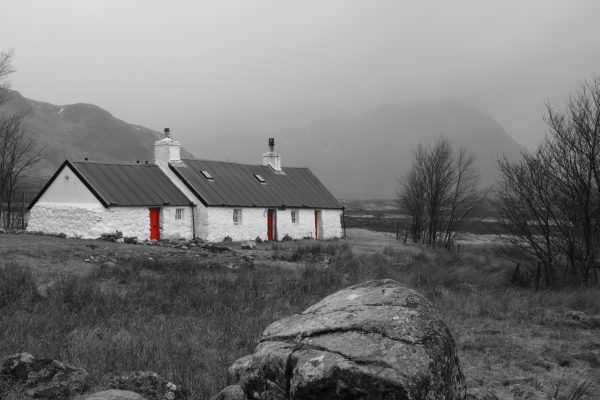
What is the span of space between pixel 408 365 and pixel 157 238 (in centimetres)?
2745

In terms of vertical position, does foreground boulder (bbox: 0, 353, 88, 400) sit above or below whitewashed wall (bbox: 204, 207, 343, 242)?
below

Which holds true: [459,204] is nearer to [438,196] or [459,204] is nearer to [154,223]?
[438,196]

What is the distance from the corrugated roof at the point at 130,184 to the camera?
28.8 meters

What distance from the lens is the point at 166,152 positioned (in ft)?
112

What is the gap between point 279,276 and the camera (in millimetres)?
17141

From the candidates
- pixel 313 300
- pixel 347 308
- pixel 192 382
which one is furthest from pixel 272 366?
pixel 313 300

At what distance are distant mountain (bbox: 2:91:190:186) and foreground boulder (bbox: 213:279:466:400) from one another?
6112 inches

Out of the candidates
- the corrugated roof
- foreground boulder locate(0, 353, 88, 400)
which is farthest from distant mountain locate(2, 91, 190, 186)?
foreground boulder locate(0, 353, 88, 400)

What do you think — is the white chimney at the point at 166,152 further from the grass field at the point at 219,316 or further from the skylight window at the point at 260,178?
the grass field at the point at 219,316

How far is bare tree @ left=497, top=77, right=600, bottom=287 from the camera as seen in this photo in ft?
57.9

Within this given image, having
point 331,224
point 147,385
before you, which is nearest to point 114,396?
point 147,385

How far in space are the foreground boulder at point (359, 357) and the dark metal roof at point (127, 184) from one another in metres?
24.1

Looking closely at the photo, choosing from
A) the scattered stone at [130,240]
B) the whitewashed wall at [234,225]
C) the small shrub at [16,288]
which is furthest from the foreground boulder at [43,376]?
the whitewashed wall at [234,225]

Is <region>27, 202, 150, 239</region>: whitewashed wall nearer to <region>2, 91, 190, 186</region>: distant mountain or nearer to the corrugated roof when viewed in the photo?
the corrugated roof
